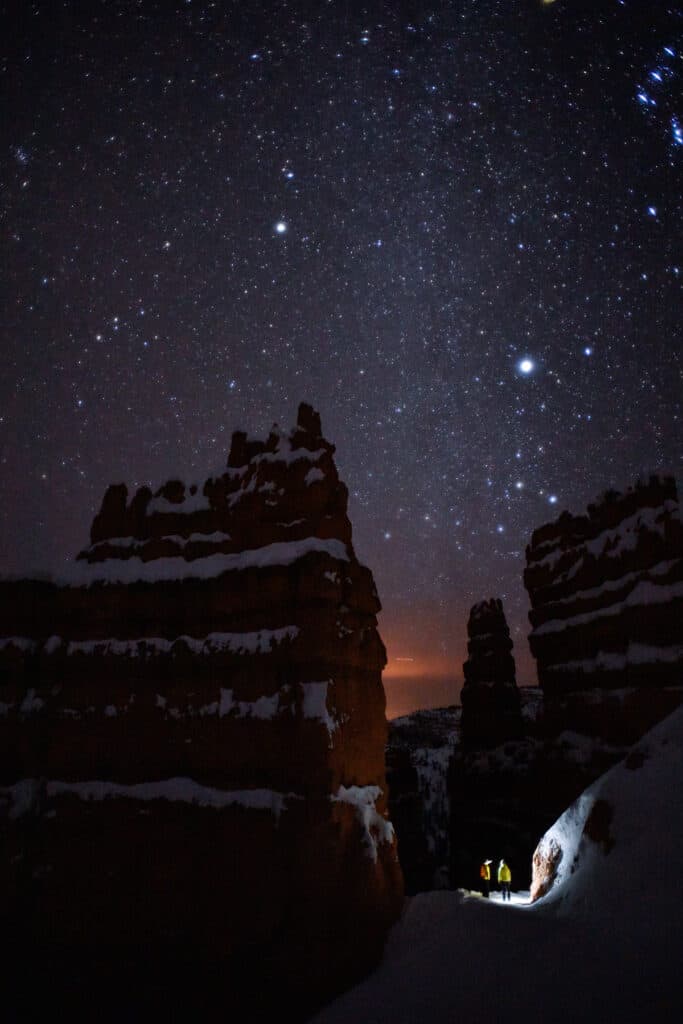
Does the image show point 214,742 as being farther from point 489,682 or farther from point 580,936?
point 489,682

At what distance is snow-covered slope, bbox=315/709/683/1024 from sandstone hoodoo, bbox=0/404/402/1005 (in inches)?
56.9

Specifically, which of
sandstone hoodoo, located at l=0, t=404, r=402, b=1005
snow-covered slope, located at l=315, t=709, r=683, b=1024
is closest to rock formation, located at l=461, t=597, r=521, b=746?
snow-covered slope, located at l=315, t=709, r=683, b=1024

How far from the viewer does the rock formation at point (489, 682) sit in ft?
121

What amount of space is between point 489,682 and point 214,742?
28.4 meters

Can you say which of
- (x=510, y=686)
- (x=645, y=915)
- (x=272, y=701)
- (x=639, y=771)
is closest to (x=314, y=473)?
(x=272, y=701)

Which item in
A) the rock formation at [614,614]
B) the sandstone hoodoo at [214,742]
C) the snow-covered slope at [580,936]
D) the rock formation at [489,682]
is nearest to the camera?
the snow-covered slope at [580,936]

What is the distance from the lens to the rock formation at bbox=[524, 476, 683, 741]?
18750 millimetres

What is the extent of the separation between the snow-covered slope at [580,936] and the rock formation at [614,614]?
21.3 ft

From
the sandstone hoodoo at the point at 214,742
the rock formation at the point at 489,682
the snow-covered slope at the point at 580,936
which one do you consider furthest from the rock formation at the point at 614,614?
the rock formation at the point at 489,682

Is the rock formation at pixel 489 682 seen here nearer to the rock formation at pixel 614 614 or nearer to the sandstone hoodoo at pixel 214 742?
the rock formation at pixel 614 614

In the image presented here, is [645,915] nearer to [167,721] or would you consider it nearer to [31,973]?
[167,721]

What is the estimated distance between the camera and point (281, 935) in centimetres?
1167

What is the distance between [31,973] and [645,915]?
13.9 metres

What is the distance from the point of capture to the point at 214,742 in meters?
13.5
